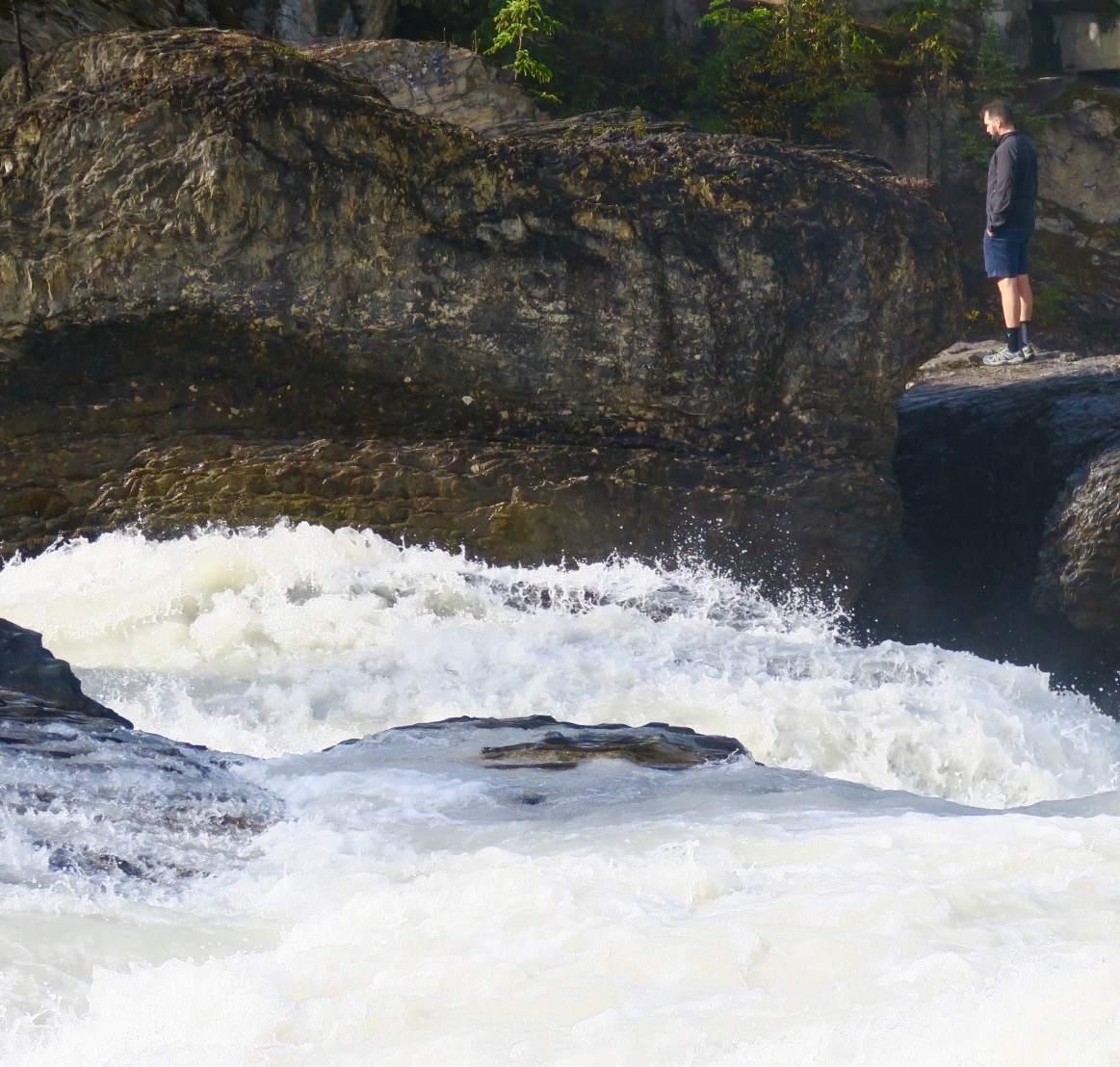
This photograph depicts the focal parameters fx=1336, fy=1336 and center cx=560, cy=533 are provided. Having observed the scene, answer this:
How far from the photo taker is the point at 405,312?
9234 mm

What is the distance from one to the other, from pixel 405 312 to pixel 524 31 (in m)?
5.05

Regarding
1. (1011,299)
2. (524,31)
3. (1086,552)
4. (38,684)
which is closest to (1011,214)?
(1011,299)

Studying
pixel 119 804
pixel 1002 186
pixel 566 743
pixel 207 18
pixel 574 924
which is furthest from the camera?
pixel 207 18

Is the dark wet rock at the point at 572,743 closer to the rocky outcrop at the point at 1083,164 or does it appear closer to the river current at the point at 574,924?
the river current at the point at 574,924

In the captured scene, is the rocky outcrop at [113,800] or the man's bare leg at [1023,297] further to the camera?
the man's bare leg at [1023,297]

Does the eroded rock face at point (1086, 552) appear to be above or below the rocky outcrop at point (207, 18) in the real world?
below

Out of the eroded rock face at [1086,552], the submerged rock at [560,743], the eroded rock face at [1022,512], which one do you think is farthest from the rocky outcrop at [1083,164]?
the submerged rock at [560,743]

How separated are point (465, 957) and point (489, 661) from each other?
4321 millimetres

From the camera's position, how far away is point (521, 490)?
9156mm

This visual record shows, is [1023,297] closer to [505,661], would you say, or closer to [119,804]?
[505,661]

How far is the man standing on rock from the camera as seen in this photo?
962cm

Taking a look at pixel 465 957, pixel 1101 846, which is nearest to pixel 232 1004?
pixel 465 957

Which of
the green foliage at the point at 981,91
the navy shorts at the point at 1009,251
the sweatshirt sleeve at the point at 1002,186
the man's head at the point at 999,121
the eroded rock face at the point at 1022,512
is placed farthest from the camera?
the green foliage at the point at 981,91

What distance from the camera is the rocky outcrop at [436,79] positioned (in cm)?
1202
